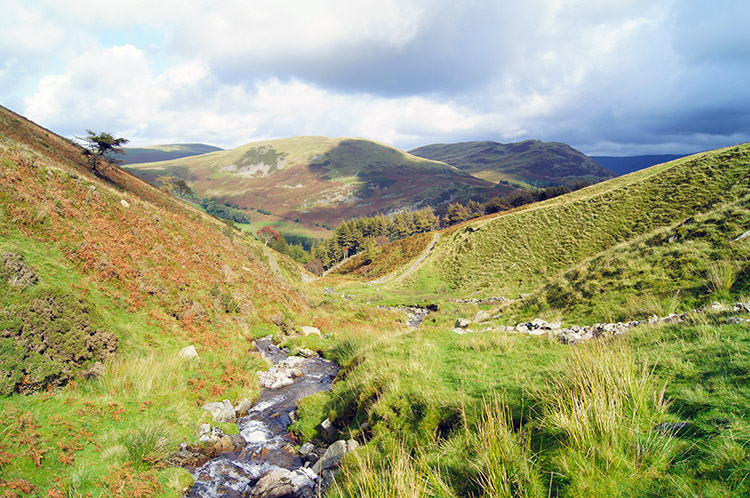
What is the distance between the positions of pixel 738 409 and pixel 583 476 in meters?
2.39

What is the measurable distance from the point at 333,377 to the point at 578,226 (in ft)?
117

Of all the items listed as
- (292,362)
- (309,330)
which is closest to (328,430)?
(292,362)

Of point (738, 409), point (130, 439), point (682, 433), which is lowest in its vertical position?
point (130, 439)

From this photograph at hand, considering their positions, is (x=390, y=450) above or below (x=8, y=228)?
below

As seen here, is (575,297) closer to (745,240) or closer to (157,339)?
(745,240)

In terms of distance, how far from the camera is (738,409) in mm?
4262

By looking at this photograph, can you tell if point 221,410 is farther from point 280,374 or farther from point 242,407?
point 280,374

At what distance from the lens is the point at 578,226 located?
124ft

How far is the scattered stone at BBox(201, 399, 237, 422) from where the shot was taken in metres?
10.4

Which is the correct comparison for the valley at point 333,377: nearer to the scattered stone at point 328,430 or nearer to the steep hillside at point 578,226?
the scattered stone at point 328,430

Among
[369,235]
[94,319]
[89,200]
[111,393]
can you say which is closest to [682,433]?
[111,393]

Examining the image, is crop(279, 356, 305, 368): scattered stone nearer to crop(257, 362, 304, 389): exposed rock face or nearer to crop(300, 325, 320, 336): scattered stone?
crop(257, 362, 304, 389): exposed rock face

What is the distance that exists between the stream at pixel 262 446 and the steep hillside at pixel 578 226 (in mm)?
24983

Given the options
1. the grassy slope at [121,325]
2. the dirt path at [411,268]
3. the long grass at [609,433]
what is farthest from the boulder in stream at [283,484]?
the dirt path at [411,268]
